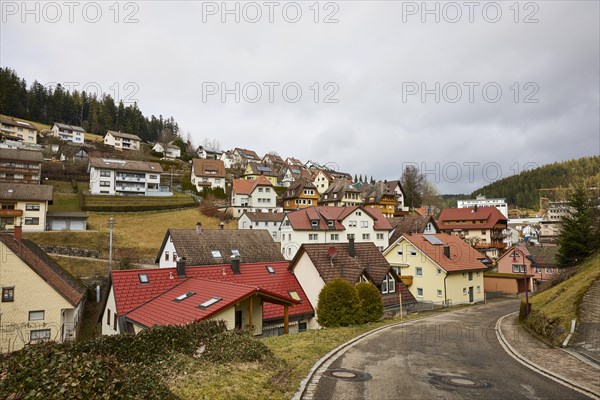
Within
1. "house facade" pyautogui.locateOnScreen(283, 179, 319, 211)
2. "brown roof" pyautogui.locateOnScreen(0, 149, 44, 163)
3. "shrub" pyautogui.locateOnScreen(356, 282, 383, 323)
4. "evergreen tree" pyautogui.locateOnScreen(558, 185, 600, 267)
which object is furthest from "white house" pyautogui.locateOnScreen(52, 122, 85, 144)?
"evergreen tree" pyautogui.locateOnScreen(558, 185, 600, 267)

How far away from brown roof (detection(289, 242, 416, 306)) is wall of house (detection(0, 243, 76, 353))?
2006 cm

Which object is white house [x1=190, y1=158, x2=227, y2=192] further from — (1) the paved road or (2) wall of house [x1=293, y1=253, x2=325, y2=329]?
(1) the paved road

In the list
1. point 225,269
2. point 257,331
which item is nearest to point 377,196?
point 225,269

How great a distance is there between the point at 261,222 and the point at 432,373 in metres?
55.7

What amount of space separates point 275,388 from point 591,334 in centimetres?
1447

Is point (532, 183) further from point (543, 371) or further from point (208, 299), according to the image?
point (208, 299)

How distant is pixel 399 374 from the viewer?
38.8ft

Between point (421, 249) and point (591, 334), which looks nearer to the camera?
point (591, 334)

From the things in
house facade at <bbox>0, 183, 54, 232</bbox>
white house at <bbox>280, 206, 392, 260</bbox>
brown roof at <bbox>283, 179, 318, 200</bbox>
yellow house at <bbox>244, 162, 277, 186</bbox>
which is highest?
yellow house at <bbox>244, 162, 277, 186</bbox>

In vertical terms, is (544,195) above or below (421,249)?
above

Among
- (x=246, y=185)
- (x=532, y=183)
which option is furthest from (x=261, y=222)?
(x=532, y=183)

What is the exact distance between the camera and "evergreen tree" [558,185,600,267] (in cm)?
3728

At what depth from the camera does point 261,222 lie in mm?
66500

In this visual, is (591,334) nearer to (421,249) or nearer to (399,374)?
(399,374)
